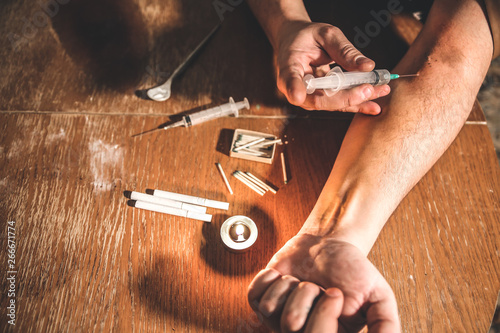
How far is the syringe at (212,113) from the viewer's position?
0.98m

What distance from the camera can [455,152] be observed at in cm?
96

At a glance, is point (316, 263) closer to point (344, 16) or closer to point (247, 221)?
point (247, 221)

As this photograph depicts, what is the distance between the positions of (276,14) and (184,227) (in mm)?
893

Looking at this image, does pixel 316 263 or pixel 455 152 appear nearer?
pixel 316 263

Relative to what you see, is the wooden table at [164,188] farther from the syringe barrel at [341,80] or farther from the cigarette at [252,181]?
the syringe barrel at [341,80]

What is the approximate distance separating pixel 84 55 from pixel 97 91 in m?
0.21

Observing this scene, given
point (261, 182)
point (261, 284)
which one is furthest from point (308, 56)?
point (261, 284)

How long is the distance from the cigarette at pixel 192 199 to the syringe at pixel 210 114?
0.25 m

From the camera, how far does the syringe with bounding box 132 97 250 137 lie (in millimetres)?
979

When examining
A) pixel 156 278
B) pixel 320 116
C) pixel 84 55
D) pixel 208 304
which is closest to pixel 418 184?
pixel 320 116

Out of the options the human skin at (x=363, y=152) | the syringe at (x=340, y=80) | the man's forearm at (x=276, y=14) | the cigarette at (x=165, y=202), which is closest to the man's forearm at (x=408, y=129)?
the human skin at (x=363, y=152)

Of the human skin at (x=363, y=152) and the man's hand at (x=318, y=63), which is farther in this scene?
the man's hand at (x=318, y=63)

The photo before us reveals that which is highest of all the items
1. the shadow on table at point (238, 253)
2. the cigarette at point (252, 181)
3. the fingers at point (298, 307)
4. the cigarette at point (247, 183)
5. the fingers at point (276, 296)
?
the fingers at point (298, 307)

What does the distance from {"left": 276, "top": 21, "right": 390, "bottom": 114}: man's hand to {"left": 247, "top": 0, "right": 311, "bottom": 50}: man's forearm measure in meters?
0.04
